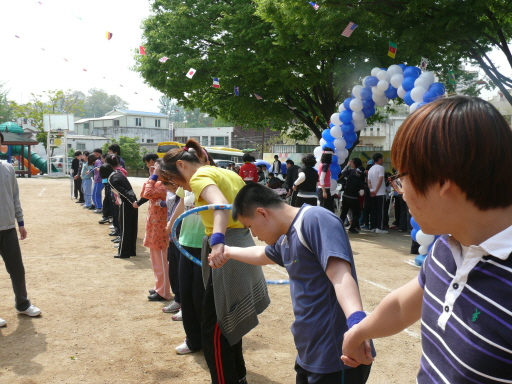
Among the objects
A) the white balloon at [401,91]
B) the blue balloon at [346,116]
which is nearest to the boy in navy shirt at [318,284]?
Result: the white balloon at [401,91]

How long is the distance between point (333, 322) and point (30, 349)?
12.5 ft

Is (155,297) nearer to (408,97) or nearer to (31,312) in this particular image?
(31,312)

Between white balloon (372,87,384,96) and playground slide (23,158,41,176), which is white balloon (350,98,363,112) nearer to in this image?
white balloon (372,87,384,96)

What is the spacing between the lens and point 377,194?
12781 millimetres

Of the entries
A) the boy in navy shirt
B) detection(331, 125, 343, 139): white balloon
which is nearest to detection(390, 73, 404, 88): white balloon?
detection(331, 125, 343, 139): white balloon

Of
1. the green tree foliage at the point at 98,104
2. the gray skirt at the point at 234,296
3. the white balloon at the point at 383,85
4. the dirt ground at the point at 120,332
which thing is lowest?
the dirt ground at the point at 120,332

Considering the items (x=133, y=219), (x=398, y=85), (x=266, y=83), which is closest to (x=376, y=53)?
(x=266, y=83)

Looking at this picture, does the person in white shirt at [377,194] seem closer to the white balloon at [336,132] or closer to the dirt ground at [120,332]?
the white balloon at [336,132]

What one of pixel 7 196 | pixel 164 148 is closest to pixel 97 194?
pixel 7 196

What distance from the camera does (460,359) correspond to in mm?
1284

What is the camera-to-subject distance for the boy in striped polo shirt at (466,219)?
47.3 inches

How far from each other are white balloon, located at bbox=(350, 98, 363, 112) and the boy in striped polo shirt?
11.0m

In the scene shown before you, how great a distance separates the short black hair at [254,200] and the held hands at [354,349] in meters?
0.94

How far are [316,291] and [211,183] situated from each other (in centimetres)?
151
